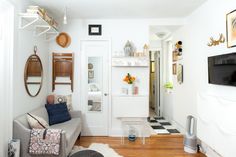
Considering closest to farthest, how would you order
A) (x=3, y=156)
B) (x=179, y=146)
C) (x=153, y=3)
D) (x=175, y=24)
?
(x=3, y=156) → (x=153, y=3) → (x=179, y=146) → (x=175, y=24)

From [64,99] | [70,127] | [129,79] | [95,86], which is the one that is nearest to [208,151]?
[129,79]

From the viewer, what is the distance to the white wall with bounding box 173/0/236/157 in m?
2.46

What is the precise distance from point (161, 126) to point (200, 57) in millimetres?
2225

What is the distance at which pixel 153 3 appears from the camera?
317 centimetres

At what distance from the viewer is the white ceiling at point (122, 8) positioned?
312 centimetres

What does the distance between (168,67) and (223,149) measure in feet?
11.7

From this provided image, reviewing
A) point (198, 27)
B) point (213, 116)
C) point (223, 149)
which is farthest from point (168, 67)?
point (223, 149)

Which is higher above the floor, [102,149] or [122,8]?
[122,8]

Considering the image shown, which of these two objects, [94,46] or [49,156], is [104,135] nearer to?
[49,156]

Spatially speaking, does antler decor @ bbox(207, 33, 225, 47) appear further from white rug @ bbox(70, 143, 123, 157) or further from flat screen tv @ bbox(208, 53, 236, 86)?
white rug @ bbox(70, 143, 123, 157)

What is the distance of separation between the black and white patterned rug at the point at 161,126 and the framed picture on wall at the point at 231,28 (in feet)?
8.39

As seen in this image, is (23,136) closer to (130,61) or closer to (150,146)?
(150,146)

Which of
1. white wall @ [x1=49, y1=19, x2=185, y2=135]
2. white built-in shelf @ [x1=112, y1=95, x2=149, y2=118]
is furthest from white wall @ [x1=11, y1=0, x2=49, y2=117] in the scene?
white built-in shelf @ [x1=112, y1=95, x2=149, y2=118]

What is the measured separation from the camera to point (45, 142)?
244cm
